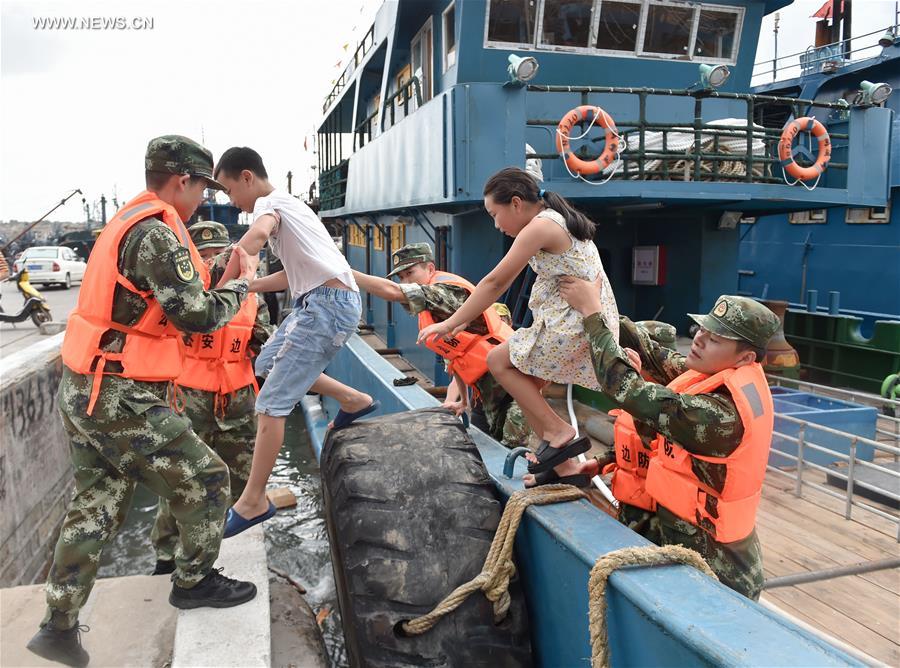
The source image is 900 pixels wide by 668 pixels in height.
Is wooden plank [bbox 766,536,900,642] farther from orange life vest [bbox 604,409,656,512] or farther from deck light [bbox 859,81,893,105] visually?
deck light [bbox 859,81,893,105]

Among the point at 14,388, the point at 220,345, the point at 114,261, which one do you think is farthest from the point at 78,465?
the point at 14,388

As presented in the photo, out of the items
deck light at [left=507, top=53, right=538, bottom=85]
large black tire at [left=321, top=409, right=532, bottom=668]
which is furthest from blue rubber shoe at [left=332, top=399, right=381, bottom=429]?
deck light at [left=507, top=53, right=538, bottom=85]

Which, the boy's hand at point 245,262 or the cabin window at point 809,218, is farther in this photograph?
the cabin window at point 809,218

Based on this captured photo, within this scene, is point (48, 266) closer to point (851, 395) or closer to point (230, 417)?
point (230, 417)

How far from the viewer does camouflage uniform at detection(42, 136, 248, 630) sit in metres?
2.80

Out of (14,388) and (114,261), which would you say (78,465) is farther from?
(14,388)

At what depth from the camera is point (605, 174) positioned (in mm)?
8188

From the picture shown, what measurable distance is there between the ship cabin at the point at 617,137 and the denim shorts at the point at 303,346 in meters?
3.89

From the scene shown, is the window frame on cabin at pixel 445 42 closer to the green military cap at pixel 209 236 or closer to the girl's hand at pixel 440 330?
the green military cap at pixel 209 236

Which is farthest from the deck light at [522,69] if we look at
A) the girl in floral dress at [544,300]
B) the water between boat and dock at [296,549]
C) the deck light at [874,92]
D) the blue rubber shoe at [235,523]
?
the blue rubber shoe at [235,523]

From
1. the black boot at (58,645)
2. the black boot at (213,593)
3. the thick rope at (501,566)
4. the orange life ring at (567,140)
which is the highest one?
the orange life ring at (567,140)

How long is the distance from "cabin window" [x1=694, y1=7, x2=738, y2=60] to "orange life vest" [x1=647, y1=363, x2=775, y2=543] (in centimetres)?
820

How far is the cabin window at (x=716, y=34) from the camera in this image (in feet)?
30.5

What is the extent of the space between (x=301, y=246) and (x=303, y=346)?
487 mm
